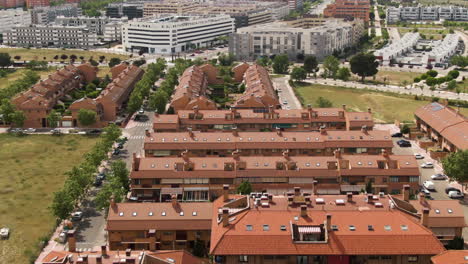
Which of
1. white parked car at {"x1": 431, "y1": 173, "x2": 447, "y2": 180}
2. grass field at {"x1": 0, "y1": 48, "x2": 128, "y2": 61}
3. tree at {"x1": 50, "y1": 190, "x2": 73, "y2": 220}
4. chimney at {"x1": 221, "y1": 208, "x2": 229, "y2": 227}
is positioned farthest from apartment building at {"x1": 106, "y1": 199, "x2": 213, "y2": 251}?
grass field at {"x1": 0, "y1": 48, "x2": 128, "y2": 61}

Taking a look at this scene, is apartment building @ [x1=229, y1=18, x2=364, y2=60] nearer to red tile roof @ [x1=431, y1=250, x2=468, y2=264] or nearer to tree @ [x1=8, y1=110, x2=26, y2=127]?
tree @ [x1=8, y1=110, x2=26, y2=127]

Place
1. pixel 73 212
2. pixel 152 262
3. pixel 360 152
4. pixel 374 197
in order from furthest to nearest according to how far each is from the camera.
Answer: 1. pixel 360 152
2. pixel 73 212
3. pixel 374 197
4. pixel 152 262

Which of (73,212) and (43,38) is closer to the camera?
(73,212)

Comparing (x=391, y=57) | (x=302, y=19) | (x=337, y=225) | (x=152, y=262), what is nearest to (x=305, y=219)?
(x=337, y=225)

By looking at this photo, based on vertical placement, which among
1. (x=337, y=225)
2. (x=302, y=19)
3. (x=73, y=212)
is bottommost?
(x=73, y=212)

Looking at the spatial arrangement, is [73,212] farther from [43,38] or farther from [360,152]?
[43,38]

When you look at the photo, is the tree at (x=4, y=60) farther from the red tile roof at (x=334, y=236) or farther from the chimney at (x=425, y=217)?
the chimney at (x=425, y=217)
